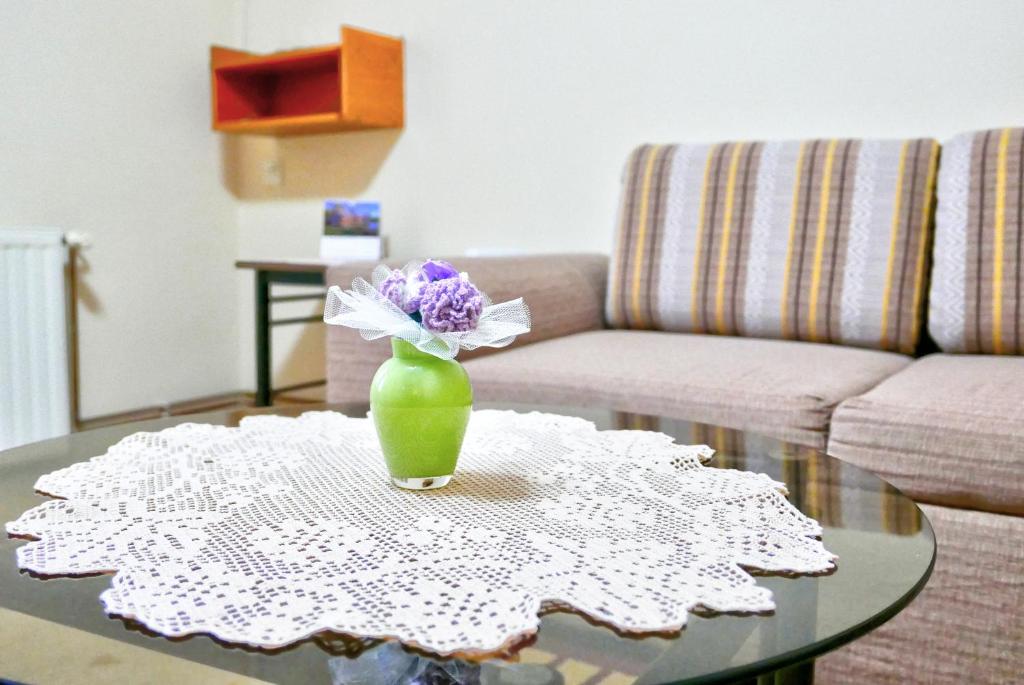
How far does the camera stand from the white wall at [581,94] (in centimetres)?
214

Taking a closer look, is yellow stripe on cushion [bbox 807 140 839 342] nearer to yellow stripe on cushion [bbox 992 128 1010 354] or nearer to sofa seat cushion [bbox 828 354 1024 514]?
yellow stripe on cushion [bbox 992 128 1010 354]

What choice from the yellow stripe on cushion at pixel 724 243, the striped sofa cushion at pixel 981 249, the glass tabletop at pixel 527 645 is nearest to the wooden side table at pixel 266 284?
the yellow stripe on cushion at pixel 724 243

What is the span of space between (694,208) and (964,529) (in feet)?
3.54

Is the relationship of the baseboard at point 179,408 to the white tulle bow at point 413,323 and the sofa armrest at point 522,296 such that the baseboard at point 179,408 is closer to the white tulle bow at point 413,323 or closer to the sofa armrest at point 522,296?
the sofa armrest at point 522,296

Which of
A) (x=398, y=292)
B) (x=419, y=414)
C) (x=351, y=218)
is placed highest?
(x=351, y=218)

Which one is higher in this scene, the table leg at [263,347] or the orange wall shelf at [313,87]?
the orange wall shelf at [313,87]

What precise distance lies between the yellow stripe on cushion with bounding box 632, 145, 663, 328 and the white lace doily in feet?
3.62

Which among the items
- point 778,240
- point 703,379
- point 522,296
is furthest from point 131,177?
point 703,379

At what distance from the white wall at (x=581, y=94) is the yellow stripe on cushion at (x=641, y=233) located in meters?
0.30

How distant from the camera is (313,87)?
125 inches

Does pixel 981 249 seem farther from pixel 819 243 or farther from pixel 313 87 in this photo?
pixel 313 87

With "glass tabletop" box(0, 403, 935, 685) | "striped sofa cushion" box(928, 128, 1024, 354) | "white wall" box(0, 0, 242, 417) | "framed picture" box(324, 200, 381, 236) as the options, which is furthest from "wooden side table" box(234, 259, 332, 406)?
"glass tabletop" box(0, 403, 935, 685)

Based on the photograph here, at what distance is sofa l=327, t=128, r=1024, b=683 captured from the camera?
1.25 m

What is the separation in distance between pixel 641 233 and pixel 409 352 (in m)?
1.40
